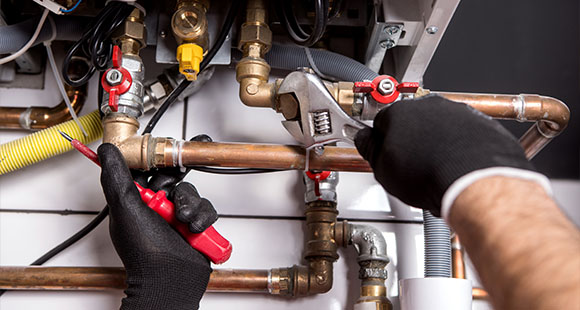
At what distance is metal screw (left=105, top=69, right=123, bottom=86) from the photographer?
74cm

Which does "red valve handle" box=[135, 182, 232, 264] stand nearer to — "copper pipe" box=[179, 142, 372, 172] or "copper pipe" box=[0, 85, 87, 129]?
"copper pipe" box=[179, 142, 372, 172]

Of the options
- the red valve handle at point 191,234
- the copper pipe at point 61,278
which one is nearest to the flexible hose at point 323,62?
the red valve handle at point 191,234

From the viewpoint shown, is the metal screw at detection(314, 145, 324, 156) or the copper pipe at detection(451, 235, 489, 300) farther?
the copper pipe at detection(451, 235, 489, 300)

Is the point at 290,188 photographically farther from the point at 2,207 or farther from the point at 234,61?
the point at 2,207

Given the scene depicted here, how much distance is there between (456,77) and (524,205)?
A: 0.70 metres

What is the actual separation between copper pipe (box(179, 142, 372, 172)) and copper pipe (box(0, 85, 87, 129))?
0.33 m

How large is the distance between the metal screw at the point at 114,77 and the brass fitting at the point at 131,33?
0.06 m

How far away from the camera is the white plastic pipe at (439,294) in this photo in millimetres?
724

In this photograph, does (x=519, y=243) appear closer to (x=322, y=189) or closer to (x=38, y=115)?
(x=322, y=189)

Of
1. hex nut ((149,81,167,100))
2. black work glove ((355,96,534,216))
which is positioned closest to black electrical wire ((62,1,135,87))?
hex nut ((149,81,167,100))

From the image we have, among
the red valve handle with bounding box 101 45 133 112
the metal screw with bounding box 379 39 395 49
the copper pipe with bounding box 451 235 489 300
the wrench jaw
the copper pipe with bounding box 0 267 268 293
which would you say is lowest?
the copper pipe with bounding box 0 267 268 293

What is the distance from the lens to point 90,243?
2.92ft

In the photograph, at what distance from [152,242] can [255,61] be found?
1.07 ft

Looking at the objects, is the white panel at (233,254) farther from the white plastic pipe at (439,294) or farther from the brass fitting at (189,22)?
the brass fitting at (189,22)
